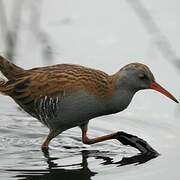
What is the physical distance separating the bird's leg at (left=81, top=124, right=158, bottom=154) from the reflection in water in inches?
2.4

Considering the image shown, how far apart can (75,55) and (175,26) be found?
143 centimetres

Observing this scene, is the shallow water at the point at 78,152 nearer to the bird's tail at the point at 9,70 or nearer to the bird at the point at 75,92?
the bird at the point at 75,92

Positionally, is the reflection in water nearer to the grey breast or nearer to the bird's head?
the grey breast

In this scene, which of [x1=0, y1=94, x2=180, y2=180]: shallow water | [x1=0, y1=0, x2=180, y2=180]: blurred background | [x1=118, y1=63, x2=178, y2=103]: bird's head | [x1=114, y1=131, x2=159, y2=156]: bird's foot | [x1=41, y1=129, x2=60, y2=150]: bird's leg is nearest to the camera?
[x1=0, y1=94, x2=180, y2=180]: shallow water

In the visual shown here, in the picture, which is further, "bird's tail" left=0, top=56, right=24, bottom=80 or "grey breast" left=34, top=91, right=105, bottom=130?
"bird's tail" left=0, top=56, right=24, bottom=80

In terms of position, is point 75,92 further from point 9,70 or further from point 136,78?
point 9,70

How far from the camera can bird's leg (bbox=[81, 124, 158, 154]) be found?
8.50 meters

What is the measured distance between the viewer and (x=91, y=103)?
326 inches

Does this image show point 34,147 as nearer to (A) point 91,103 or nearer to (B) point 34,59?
(A) point 91,103

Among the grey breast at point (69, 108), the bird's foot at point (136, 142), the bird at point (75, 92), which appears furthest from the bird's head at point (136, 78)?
the bird's foot at point (136, 142)

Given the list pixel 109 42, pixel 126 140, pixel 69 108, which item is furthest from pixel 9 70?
pixel 109 42

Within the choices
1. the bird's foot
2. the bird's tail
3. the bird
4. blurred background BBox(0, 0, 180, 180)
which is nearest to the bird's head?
the bird

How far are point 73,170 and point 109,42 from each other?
3669mm

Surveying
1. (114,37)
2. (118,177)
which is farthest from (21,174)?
(114,37)
